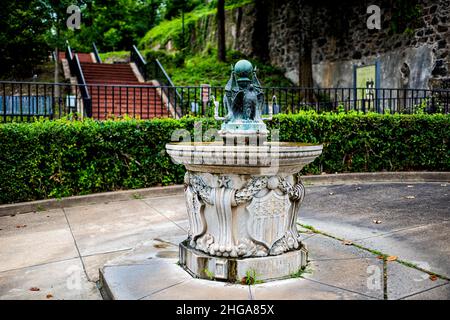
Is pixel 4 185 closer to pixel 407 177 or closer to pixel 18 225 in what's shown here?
pixel 18 225

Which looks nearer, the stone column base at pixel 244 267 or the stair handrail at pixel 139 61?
the stone column base at pixel 244 267

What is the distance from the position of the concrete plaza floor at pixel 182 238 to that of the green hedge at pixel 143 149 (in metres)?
0.54

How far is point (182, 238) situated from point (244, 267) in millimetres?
1705

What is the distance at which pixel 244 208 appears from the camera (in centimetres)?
355

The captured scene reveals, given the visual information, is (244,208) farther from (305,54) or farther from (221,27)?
(221,27)

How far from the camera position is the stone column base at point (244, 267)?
350cm

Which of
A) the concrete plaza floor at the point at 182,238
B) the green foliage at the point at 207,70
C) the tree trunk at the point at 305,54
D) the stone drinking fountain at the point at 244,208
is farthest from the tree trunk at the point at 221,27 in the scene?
the stone drinking fountain at the point at 244,208

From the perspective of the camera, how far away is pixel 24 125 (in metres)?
6.92

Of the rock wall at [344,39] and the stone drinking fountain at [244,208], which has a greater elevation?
the rock wall at [344,39]

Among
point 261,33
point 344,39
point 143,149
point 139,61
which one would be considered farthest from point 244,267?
point 261,33

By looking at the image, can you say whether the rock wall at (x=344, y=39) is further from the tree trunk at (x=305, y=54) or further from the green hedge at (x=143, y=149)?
the green hedge at (x=143, y=149)

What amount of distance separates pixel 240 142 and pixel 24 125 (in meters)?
4.49

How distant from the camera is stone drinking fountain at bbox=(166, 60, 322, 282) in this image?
3404mm

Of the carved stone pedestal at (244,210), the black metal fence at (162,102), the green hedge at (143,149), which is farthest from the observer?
the black metal fence at (162,102)
